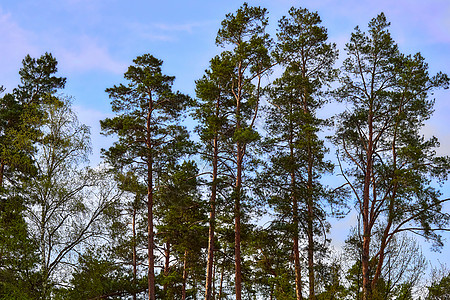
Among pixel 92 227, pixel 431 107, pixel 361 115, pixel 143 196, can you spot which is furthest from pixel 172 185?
pixel 431 107

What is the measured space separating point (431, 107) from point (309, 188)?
6483 mm

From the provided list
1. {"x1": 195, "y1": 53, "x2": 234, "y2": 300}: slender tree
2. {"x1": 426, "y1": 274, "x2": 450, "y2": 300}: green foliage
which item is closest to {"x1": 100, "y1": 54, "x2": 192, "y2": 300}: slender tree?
{"x1": 195, "y1": 53, "x2": 234, "y2": 300}: slender tree

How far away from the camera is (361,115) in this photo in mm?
20875

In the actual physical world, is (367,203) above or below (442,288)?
above

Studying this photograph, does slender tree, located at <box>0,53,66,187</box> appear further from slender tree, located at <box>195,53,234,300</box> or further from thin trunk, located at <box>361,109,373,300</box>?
thin trunk, located at <box>361,109,373,300</box>

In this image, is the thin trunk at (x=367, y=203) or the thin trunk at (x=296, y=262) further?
the thin trunk at (x=296, y=262)

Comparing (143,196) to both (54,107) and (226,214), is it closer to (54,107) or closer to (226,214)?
(226,214)

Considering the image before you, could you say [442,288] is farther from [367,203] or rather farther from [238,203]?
[238,203]

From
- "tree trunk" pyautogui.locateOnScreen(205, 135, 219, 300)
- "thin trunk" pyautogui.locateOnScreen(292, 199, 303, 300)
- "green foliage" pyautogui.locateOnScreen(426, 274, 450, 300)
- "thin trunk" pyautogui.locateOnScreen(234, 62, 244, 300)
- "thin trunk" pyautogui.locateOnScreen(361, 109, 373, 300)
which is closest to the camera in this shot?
"thin trunk" pyautogui.locateOnScreen(361, 109, 373, 300)

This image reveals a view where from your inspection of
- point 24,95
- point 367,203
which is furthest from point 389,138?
point 24,95

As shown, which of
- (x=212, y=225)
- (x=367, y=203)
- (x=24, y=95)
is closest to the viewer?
(x=367, y=203)

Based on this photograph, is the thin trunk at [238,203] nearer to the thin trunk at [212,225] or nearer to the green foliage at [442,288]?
the thin trunk at [212,225]

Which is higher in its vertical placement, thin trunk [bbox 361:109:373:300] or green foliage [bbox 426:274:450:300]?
thin trunk [bbox 361:109:373:300]

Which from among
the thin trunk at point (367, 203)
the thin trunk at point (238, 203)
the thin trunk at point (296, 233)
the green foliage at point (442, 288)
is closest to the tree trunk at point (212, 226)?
the thin trunk at point (238, 203)
